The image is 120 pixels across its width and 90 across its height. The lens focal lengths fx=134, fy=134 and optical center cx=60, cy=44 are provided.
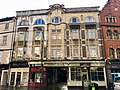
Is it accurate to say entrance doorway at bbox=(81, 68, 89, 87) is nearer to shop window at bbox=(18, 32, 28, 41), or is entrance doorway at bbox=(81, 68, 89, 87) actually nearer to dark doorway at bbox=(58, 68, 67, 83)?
dark doorway at bbox=(58, 68, 67, 83)

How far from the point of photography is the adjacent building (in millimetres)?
25920

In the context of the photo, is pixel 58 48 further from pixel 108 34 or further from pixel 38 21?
pixel 108 34

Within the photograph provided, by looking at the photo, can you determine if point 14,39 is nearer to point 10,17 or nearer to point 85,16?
point 10,17

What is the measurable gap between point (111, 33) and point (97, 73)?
7985 mm

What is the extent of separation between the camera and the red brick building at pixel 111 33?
23.1 m

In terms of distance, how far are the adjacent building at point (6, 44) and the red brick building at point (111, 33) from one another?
18124 mm

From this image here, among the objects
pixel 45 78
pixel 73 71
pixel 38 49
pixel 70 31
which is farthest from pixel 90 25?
pixel 45 78

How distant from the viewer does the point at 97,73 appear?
23.1m

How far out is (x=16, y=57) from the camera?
2591 cm

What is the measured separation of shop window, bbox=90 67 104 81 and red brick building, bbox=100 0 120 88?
1.13 meters

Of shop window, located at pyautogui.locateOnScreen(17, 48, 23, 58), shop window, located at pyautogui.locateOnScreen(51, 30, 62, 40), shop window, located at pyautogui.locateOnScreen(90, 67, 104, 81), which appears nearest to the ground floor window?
shop window, located at pyautogui.locateOnScreen(17, 48, 23, 58)

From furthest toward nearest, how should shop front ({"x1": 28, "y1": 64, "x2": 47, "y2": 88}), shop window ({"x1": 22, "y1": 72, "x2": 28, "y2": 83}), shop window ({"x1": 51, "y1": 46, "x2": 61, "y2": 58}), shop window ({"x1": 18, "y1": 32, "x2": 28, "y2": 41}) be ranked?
shop window ({"x1": 18, "y1": 32, "x2": 28, "y2": 41}) → shop window ({"x1": 51, "y1": 46, "x2": 61, "y2": 58}) → shop window ({"x1": 22, "y1": 72, "x2": 28, "y2": 83}) → shop front ({"x1": 28, "y1": 64, "x2": 47, "y2": 88})

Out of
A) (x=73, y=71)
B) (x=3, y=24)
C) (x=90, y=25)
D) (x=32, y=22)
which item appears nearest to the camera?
(x=73, y=71)

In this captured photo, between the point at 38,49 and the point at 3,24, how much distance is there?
33.7 feet
